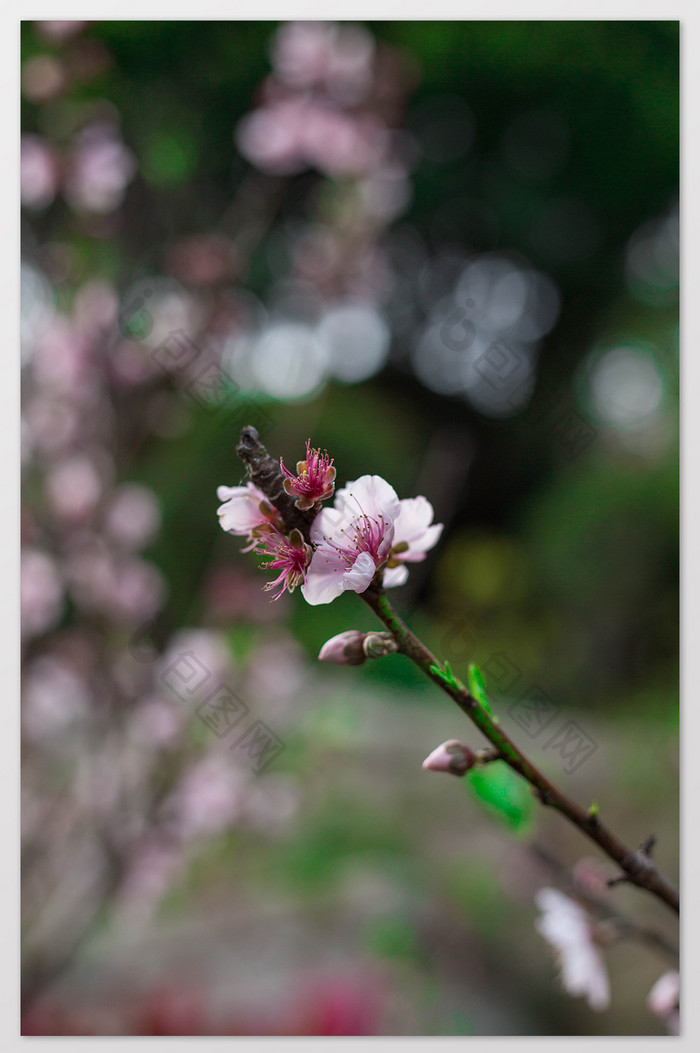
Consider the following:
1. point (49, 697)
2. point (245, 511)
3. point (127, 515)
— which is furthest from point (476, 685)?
point (49, 697)

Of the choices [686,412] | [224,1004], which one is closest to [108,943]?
[224,1004]

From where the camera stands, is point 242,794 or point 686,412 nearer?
point 686,412

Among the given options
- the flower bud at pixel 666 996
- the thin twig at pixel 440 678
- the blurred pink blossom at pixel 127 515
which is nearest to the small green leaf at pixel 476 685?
the thin twig at pixel 440 678

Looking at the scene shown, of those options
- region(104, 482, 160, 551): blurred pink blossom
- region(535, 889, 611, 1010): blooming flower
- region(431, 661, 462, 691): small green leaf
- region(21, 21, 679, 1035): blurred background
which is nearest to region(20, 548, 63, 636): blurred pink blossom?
region(21, 21, 679, 1035): blurred background

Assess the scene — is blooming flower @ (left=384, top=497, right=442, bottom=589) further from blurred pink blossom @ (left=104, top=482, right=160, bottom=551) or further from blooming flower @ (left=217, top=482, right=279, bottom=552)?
blurred pink blossom @ (left=104, top=482, right=160, bottom=551)

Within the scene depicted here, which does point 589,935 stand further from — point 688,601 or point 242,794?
point 242,794
